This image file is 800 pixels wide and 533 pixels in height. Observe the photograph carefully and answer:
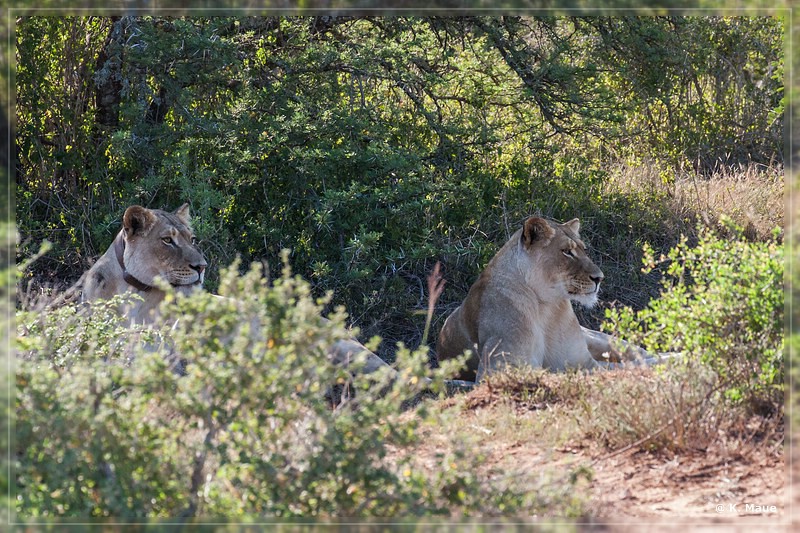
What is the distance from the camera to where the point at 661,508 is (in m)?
4.59

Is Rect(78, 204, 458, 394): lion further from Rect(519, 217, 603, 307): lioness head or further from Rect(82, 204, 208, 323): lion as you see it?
Rect(519, 217, 603, 307): lioness head

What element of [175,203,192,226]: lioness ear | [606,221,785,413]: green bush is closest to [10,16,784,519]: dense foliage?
[606,221,785,413]: green bush

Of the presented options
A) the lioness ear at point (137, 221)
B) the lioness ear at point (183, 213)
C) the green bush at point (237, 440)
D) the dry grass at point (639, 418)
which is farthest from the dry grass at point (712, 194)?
the green bush at point (237, 440)

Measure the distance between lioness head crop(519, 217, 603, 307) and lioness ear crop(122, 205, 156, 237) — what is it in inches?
107

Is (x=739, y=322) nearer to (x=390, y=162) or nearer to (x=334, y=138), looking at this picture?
(x=390, y=162)

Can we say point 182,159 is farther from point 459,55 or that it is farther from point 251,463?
point 251,463

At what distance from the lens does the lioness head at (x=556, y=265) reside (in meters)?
7.65

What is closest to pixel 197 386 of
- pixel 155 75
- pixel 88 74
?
pixel 155 75

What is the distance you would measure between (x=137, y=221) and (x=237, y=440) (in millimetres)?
3734

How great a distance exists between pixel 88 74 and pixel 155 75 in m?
0.87

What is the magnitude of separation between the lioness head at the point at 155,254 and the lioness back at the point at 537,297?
2.10m

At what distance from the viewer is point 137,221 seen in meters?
7.32

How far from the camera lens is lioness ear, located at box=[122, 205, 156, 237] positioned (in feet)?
23.9

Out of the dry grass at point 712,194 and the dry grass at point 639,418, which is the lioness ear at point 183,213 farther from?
the dry grass at point 712,194
